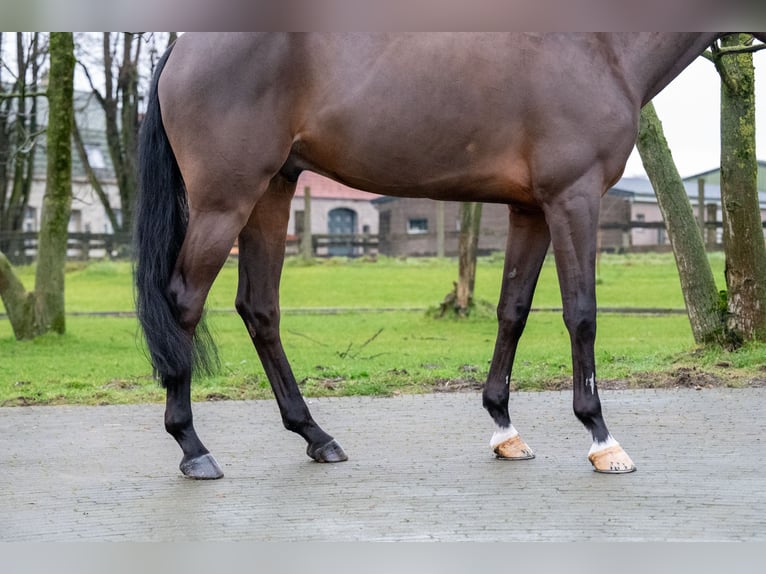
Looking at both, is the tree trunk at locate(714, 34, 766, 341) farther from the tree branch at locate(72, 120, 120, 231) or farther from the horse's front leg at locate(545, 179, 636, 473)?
the tree branch at locate(72, 120, 120, 231)

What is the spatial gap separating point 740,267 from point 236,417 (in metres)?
4.88

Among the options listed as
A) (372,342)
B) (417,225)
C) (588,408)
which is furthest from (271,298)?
(417,225)

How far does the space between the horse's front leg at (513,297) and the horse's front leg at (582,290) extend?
16.7 inches

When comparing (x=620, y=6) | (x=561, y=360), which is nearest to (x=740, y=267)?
(x=561, y=360)

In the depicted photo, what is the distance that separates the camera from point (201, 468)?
4.70 m

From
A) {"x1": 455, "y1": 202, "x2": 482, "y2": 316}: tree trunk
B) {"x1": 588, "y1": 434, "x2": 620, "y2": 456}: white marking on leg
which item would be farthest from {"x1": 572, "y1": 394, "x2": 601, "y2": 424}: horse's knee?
{"x1": 455, "y1": 202, "x2": 482, "y2": 316}: tree trunk

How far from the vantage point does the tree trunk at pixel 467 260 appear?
48.1ft

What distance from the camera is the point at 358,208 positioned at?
32.7 meters

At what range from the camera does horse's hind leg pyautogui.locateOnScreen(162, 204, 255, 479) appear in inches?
183

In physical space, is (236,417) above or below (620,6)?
below

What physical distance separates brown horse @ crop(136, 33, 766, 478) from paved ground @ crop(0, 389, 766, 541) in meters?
0.41

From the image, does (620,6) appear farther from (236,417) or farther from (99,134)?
(99,134)

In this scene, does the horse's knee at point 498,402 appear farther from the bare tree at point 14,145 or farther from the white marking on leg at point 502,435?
the bare tree at point 14,145

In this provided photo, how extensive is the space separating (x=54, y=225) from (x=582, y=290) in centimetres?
1008
